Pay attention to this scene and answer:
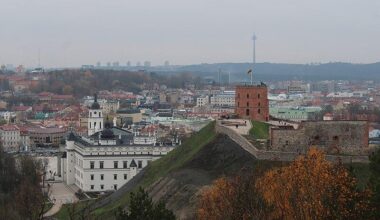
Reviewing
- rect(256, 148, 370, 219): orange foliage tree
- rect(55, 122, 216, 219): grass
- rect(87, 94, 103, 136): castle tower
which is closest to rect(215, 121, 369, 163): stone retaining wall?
rect(55, 122, 216, 219): grass

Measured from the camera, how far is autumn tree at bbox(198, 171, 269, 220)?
24.2 m

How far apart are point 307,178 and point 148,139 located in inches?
1558

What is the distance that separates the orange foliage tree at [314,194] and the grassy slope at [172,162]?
17534 millimetres

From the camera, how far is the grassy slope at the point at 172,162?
148 ft

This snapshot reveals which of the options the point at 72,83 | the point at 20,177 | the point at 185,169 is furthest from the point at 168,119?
the point at 72,83

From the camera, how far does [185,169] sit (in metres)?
43.4

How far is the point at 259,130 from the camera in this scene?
158ft

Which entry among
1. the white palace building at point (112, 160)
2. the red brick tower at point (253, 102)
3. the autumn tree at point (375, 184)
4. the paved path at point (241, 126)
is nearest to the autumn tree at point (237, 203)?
the autumn tree at point (375, 184)

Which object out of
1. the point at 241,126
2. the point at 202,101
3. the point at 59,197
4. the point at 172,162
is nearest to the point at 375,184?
the point at 241,126

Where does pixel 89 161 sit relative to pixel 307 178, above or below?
below

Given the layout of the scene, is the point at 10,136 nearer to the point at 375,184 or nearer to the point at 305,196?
the point at 305,196

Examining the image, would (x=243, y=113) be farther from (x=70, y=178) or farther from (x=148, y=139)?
(x=70, y=178)

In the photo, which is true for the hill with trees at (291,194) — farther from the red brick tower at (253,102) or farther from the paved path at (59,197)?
the paved path at (59,197)

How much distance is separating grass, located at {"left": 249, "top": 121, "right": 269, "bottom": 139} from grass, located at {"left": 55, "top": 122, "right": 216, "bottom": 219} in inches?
93.7
